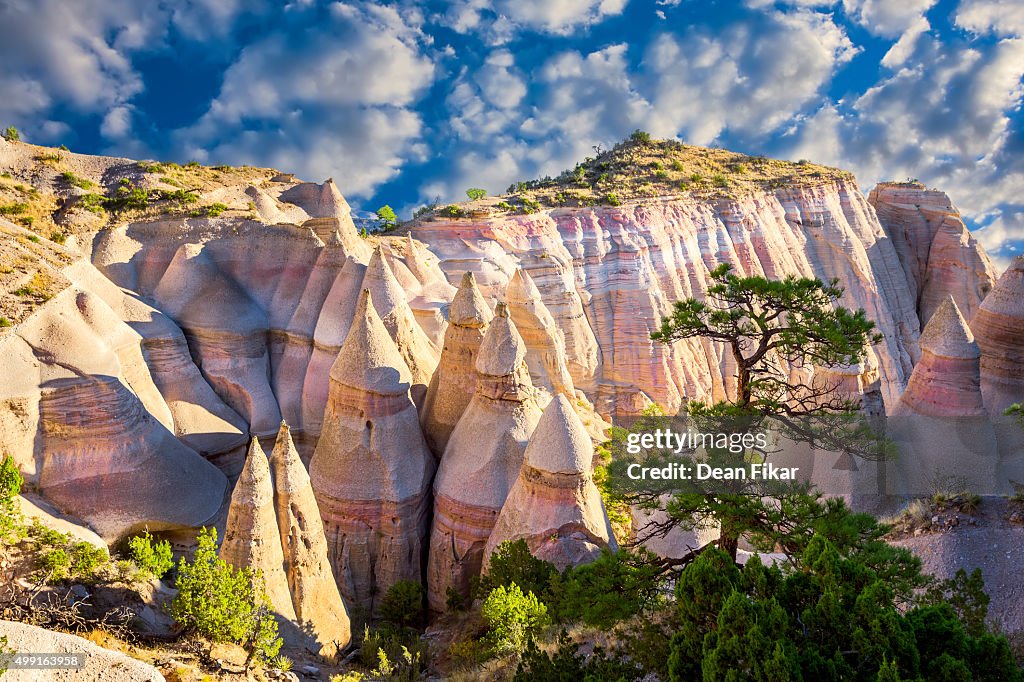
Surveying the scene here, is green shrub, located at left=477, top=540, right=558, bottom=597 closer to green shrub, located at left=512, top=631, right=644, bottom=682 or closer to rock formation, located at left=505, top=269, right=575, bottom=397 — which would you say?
green shrub, located at left=512, top=631, right=644, bottom=682

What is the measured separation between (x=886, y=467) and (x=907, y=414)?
6.45 feet

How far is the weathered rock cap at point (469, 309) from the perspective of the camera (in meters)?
15.3

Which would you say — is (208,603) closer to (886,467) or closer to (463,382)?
(463,382)

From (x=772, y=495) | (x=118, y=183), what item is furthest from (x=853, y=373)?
(x=118, y=183)

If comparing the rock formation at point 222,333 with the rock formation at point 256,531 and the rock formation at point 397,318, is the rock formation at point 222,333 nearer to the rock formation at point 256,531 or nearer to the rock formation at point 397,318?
the rock formation at point 397,318

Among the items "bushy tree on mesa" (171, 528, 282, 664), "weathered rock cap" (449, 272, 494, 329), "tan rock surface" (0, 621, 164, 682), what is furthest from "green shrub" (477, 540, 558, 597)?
"weathered rock cap" (449, 272, 494, 329)

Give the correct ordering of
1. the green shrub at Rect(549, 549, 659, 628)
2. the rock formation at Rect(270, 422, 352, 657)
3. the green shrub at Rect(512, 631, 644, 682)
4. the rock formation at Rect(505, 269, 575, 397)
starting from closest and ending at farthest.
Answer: the green shrub at Rect(512, 631, 644, 682)
the green shrub at Rect(549, 549, 659, 628)
the rock formation at Rect(270, 422, 352, 657)
the rock formation at Rect(505, 269, 575, 397)

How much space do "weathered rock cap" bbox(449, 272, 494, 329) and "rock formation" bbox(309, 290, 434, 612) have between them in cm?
194

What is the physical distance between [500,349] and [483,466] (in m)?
2.51

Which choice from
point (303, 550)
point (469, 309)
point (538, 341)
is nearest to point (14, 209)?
point (469, 309)

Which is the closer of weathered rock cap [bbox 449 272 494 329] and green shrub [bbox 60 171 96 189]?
weathered rock cap [bbox 449 272 494 329]

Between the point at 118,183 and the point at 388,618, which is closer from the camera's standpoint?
the point at 388,618

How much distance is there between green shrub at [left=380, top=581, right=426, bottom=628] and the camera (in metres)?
13.1

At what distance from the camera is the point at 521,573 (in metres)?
10.8
